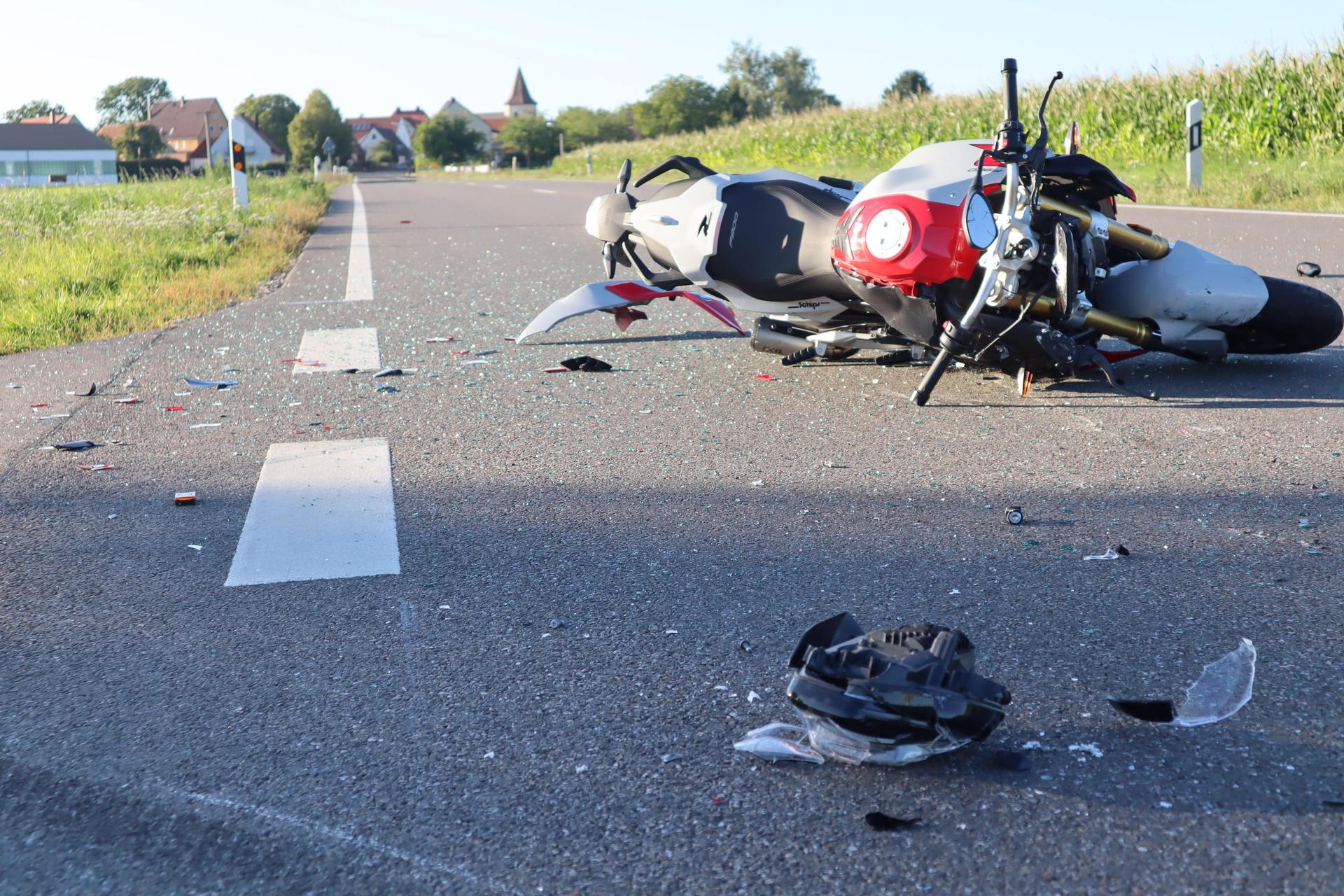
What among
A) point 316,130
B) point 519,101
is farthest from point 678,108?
point 519,101

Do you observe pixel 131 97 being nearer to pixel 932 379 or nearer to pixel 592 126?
pixel 592 126

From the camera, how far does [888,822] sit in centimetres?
192

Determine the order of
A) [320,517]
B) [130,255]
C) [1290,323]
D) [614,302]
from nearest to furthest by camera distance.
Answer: [320,517]
[1290,323]
[614,302]
[130,255]

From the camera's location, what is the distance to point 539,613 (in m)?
2.86

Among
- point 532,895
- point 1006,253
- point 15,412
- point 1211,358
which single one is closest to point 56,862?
point 532,895

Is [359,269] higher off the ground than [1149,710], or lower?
higher

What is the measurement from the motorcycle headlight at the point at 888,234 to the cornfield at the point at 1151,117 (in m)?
12.1

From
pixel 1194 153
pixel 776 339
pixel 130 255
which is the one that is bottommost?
pixel 776 339

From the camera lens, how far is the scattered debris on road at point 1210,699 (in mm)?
2213

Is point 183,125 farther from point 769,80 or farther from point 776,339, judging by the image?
point 776,339

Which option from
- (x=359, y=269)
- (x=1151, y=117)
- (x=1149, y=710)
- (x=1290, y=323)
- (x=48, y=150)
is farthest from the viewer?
(x=48, y=150)

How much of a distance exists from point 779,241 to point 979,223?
993 mm

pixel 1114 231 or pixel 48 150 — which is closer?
pixel 1114 231

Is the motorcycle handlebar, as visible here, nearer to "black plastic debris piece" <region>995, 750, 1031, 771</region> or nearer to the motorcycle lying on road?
the motorcycle lying on road
